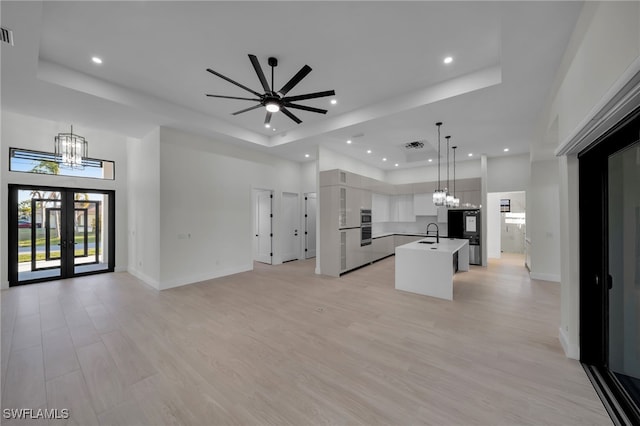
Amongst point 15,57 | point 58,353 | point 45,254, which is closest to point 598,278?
point 58,353

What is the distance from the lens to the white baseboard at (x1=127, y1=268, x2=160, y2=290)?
494 centimetres

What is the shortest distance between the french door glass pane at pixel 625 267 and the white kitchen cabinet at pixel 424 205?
614 cm

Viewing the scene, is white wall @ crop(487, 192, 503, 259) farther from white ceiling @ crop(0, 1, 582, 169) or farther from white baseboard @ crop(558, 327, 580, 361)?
white baseboard @ crop(558, 327, 580, 361)

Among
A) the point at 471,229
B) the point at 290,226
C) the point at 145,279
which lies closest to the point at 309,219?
the point at 290,226

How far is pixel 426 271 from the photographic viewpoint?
14.6 feet

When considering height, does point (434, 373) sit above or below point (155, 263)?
below

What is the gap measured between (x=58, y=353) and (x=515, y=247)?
12173 mm

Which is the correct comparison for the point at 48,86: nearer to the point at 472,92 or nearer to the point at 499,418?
the point at 472,92

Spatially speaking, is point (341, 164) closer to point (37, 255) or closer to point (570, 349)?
point (570, 349)

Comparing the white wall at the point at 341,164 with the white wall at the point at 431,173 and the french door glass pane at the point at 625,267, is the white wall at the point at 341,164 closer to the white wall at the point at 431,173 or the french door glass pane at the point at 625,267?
the white wall at the point at 431,173

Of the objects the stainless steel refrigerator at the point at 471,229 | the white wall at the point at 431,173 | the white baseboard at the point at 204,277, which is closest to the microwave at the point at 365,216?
the stainless steel refrigerator at the point at 471,229

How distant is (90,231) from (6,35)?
521 cm

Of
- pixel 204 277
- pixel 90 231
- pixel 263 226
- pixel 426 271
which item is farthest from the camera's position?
pixel 263 226

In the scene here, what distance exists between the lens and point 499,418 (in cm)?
175
